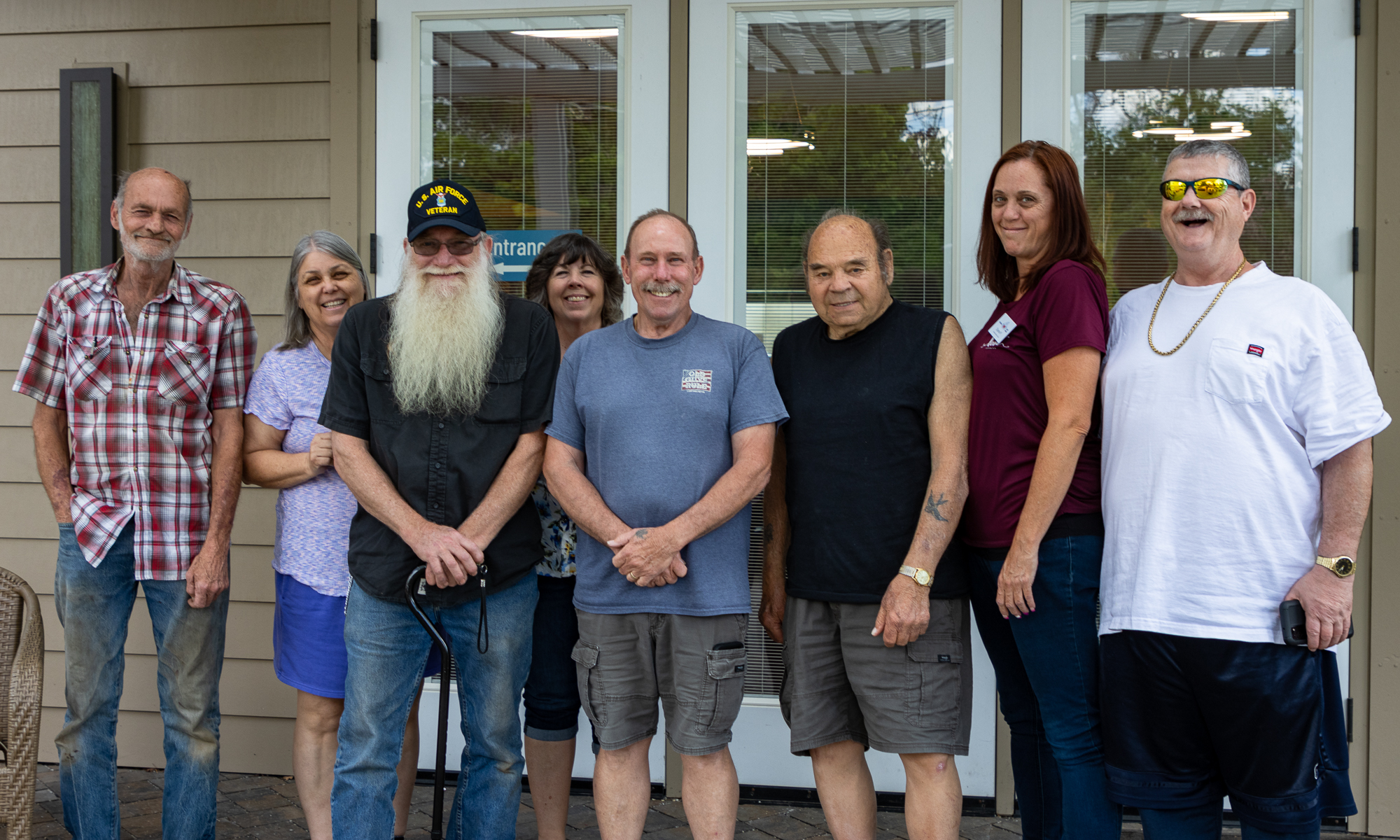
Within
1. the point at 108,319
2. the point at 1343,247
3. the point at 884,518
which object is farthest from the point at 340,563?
the point at 1343,247

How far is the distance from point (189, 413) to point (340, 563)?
62 cm

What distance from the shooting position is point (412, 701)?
2578 mm

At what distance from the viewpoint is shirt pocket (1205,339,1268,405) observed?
2.05 meters

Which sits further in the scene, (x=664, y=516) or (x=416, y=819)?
(x=416, y=819)

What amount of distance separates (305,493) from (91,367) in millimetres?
682

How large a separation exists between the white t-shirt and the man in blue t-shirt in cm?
84

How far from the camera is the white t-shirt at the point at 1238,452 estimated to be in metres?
2.04

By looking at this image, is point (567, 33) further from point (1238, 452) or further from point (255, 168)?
point (1238, 452)

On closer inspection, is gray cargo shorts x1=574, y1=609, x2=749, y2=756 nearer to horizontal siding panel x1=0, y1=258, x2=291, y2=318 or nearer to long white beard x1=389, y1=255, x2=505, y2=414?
long white beard x1=389, y1=255, x2=505, y2=414

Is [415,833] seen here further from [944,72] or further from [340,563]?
[944,72]

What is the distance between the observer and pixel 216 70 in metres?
3.60

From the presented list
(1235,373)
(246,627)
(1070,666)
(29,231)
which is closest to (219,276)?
(29,231)

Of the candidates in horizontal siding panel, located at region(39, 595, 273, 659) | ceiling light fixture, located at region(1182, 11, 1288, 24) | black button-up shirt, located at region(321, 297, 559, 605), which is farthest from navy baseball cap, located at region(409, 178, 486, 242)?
ceiling light fixture, located at region(1182, 11, 1288, 24)

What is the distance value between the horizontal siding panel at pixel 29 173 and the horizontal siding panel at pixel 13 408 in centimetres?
64
